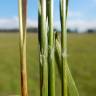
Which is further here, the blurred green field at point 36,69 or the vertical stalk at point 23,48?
the blurred green field at point 36,69

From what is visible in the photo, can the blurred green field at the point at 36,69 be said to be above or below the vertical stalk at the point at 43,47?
below

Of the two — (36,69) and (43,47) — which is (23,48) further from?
(36,69)

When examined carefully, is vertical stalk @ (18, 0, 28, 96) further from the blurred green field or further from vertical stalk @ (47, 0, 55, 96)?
the blurred green field

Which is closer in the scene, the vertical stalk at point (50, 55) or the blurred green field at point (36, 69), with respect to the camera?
the vertical stalk at point (50, 55)

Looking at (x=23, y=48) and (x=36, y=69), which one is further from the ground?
(x=23, y=48)

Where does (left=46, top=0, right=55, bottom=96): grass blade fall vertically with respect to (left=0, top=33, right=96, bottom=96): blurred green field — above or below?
above

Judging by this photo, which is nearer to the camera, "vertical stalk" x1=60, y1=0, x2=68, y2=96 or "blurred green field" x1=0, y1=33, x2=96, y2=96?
"vertical stalk" x1=60, y1=0, x2=68, y2=96

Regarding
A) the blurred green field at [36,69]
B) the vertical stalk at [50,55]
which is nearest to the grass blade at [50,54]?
the vertical stalk at [50,55]

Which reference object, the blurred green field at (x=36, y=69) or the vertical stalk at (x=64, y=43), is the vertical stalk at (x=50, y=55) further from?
the blurred green field at (x=36, y=69)

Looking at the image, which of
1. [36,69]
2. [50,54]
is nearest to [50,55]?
[50,54]

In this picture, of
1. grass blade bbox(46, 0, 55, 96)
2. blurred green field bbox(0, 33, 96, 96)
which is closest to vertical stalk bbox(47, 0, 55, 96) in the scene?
grass blade bbox(46, 0, 55, 96)

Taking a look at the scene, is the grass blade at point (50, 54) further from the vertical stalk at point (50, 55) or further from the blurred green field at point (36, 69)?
the blurred green field at point (36, 69)

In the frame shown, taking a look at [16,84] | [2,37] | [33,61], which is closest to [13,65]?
[33,61]
